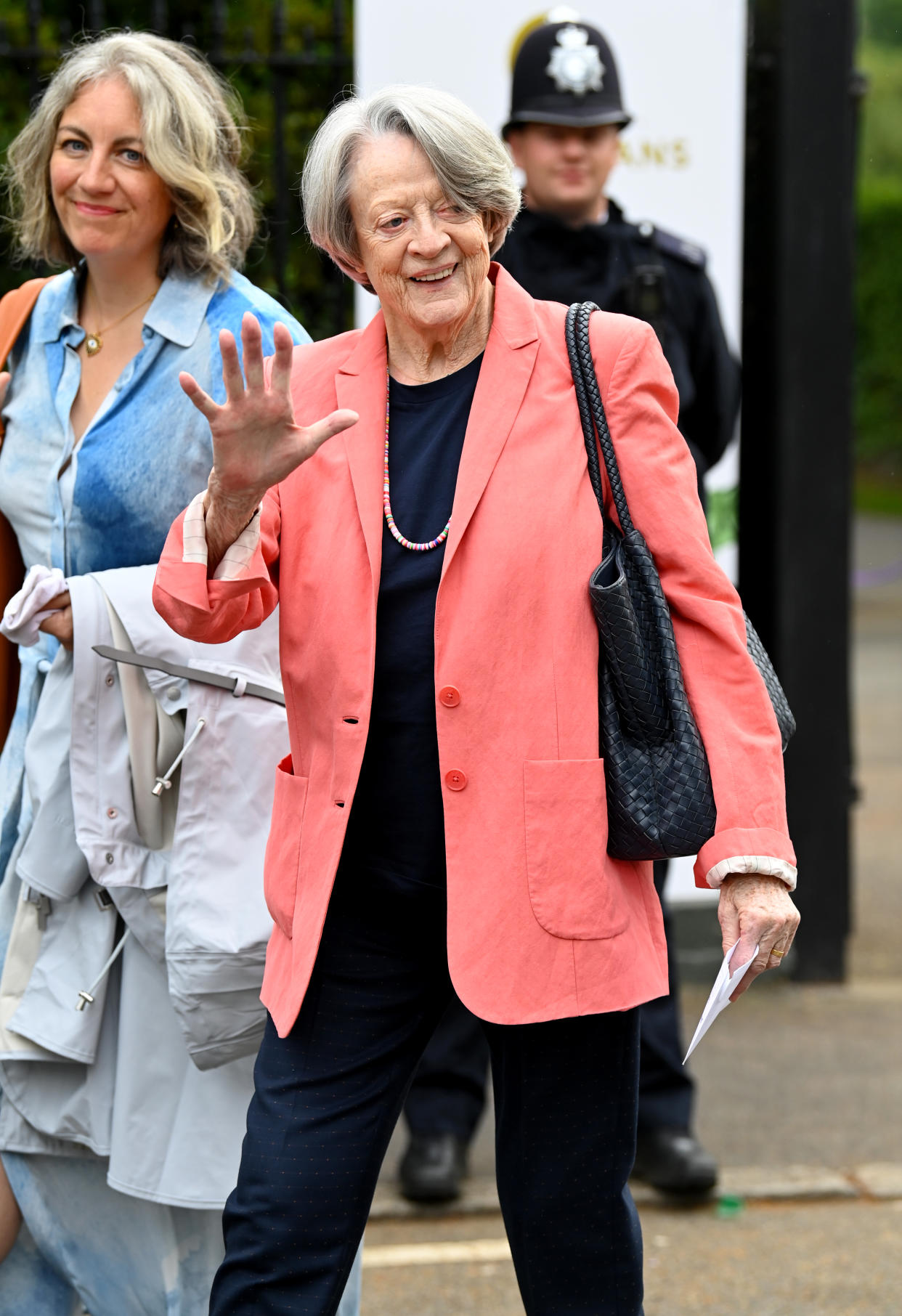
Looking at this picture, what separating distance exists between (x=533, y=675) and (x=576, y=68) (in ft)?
7.18

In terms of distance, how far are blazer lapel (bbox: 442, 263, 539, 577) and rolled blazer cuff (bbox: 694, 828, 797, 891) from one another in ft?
1.61

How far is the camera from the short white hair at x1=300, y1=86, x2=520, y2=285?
91.0 inches

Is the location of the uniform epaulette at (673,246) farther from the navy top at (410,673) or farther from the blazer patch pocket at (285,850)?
the blazer patch pocket at (285,850)

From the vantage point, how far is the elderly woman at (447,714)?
2.27 meters

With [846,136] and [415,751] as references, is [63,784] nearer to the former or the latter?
[415,751]

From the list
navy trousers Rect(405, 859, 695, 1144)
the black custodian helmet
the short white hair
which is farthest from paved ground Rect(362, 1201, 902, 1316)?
the black custodian helmet

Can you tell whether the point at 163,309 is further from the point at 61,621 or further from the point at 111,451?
the point at 61,621

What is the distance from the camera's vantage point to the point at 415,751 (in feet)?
7.73

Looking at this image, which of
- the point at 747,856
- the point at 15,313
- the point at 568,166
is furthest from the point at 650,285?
the point at 747,856

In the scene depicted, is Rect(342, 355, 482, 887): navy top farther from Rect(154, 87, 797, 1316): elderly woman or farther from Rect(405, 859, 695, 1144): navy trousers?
Rect(405, 859, 695, 1144): navy trousers

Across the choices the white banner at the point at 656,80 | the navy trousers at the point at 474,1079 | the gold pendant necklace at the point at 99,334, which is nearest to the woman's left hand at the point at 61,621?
the gold pendant necklace at the point at 99,334

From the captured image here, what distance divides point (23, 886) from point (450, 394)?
113cm

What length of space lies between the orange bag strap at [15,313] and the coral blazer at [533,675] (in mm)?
879

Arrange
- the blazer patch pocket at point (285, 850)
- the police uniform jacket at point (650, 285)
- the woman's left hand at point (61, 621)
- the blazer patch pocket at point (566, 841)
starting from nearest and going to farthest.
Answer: the blazer patch pocket at point (566, 841) < the blazer patch pocket at point (285, 850) < the woman's left hand at point (61, 621) < the police uniform jacket at point (650, 285)
